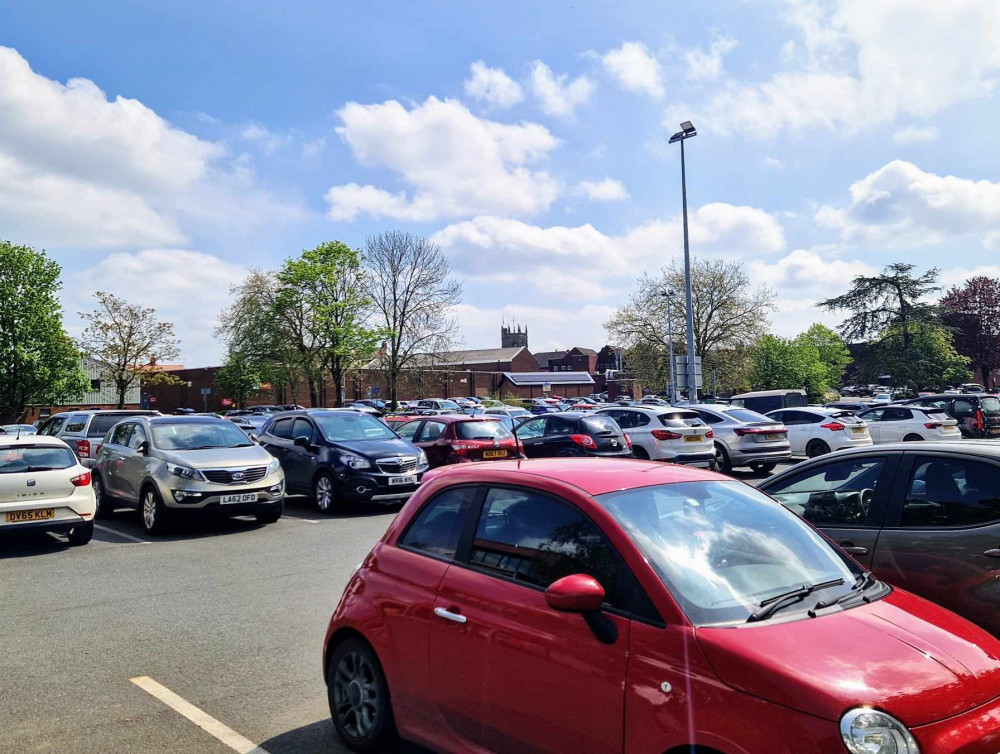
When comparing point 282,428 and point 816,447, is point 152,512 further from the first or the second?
point 816,447

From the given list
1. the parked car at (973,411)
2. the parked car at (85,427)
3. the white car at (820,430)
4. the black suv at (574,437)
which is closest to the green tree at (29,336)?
the parked car at (85,427)

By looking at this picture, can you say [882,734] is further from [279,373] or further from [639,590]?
[279,373]

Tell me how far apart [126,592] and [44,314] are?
42260mm

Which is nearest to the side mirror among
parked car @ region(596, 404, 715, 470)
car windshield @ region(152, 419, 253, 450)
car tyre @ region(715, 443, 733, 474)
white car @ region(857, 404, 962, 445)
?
car windshield @ region(152, 419, 253, 450)

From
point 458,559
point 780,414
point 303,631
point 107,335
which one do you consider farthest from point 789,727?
point 107,335

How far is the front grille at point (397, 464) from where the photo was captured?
13.8 m

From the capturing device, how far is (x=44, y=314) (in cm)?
4362

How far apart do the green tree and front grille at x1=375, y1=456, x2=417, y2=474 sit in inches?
1456

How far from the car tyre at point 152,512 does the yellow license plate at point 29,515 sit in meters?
1.49

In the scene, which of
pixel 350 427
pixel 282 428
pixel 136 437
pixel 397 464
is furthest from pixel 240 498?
pixel 282 428

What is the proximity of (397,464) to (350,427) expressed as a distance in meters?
1.55

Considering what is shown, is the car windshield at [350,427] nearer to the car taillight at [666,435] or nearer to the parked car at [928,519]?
the car taillight at [666,435]

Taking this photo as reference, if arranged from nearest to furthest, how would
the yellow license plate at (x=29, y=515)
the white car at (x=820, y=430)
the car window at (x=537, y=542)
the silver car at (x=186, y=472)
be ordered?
the car window at (x=537, y=542), the yellow license plate at (x=29, y=515), the silver car at (x=186, y=472), the white car at (x=820, y=430)

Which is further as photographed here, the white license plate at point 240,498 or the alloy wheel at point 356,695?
the white license plate at point 240,498
